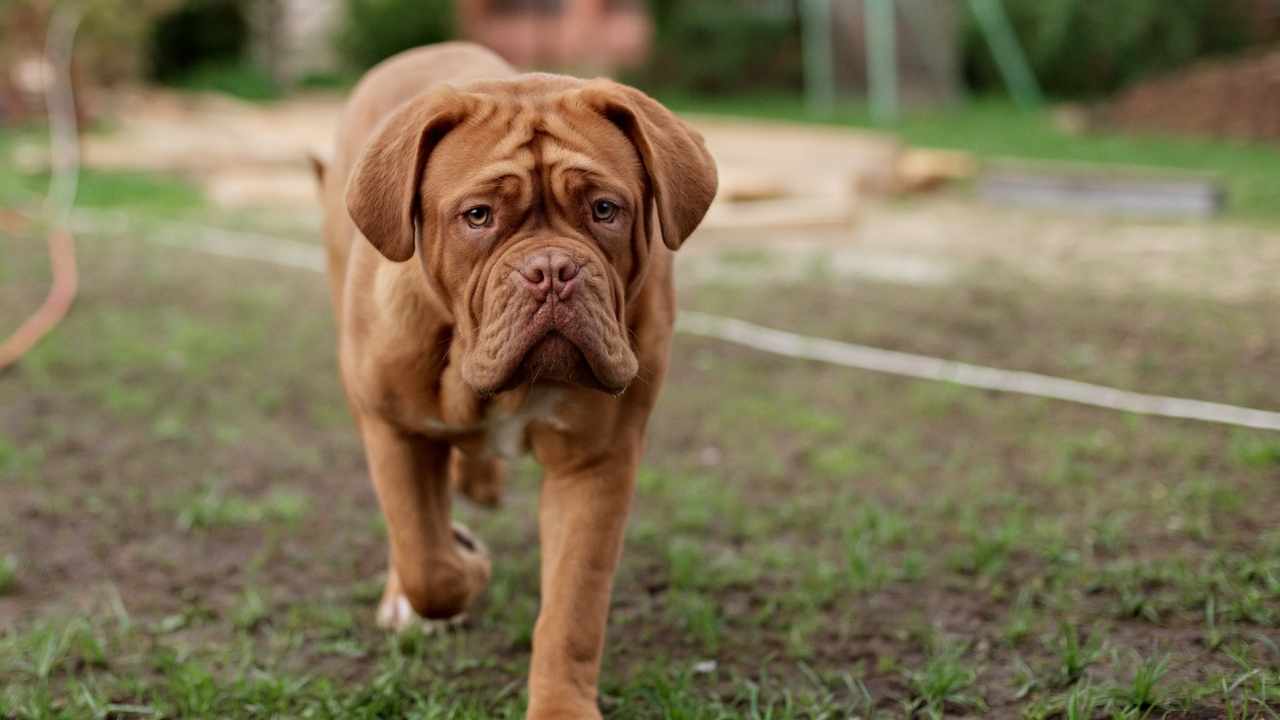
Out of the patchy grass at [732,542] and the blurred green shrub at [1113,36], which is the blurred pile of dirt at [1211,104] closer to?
the blurred green shrub at [1113,36]

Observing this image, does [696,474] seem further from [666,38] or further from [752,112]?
[666,38]

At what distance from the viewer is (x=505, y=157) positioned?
325 centimetres

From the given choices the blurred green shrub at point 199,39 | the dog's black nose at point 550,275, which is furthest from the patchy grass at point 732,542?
the blurred green shrub at point 199,39

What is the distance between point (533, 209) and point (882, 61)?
1720 cm

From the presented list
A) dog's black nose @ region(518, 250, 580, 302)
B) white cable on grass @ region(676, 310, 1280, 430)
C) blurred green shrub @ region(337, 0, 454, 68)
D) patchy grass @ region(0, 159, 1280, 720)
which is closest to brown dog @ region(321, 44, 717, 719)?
dog's black nose @ region(518, 250, 580, 302)

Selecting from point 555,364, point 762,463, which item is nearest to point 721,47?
point 762,463

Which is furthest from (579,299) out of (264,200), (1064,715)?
(264,200)

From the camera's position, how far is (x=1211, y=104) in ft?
55.0

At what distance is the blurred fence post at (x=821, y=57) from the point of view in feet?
67.1

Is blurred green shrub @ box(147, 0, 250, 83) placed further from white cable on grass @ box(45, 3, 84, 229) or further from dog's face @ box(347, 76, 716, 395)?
dog's face @ box(347, 76, 716, 395)

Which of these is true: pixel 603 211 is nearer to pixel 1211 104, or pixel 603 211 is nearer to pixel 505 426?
pixel 505 426

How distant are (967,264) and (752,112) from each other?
10.1m

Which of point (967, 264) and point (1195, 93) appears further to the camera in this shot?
point (1195, 93)

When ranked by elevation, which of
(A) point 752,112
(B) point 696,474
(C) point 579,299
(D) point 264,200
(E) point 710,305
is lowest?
(A) point 752,112
